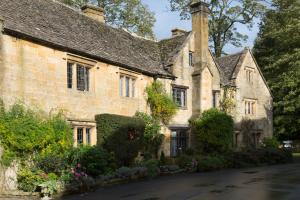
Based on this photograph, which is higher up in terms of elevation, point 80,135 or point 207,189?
point 80,135

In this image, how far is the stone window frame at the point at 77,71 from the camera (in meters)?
19.2

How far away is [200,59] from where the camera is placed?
27.0 metres

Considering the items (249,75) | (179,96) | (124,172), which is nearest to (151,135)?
(179,96)

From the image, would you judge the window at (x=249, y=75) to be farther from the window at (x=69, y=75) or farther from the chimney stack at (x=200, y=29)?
the window at (x=69, y=75)

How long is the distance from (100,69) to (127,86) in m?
2.56

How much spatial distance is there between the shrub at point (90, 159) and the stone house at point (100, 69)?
5.78 feet

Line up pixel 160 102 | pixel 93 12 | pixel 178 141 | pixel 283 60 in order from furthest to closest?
pixel 283 60
pixel 93 12
pixel 178 141
pixel 160 102

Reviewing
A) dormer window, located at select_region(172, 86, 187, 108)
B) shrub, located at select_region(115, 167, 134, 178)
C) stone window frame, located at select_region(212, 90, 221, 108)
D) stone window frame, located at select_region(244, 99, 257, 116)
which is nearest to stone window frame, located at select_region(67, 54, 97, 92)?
shrub, located at select_region(115, 167, 134, 178)

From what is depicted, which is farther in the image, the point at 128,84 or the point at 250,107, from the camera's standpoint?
the point at 250,107

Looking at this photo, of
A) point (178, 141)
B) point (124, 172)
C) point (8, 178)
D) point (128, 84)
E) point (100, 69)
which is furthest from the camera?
point (178, 141)

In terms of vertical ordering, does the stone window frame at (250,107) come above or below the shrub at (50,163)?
above

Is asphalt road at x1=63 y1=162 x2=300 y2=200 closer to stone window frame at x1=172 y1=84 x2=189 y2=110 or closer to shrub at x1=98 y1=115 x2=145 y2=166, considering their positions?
shrub at x1=98 y1=115 x2=145 y2=166

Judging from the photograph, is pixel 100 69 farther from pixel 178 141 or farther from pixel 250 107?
pixel 250 107

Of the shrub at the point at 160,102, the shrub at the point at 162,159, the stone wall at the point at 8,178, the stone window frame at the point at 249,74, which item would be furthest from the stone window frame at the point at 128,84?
the stone window frame at the point at 249,74
